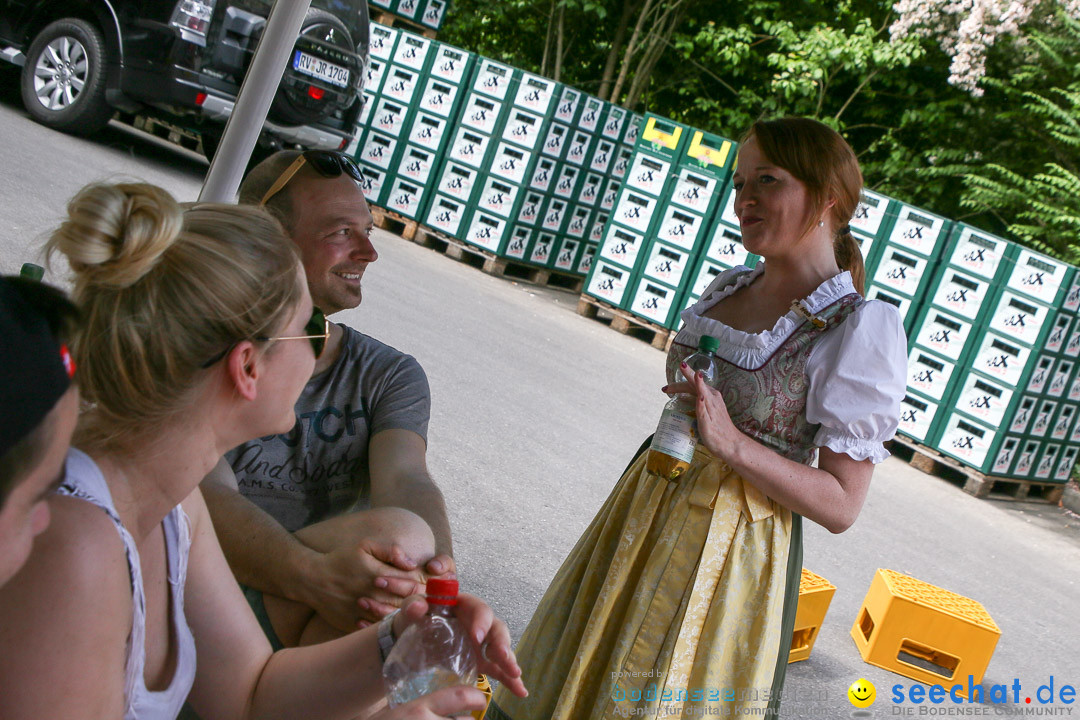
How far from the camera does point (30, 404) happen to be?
0.81m

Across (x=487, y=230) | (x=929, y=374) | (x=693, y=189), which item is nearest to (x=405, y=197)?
(x=487, y=230)

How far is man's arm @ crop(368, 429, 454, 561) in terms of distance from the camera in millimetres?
1918

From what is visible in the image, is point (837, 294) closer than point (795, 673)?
Yes

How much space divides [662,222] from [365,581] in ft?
27.7

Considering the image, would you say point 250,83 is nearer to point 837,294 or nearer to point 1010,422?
point 837,294

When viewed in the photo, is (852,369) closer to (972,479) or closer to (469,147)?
(972,479)

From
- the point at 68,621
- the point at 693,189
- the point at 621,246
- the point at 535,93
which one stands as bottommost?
the point at 68,621

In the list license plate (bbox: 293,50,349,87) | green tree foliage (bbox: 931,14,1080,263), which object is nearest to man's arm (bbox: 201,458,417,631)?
license plate (bbox: 293,50,349,87)

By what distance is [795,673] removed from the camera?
4.09 m

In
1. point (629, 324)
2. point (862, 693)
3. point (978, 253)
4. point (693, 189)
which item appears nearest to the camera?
point (862, 693)

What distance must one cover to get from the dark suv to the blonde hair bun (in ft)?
22.2

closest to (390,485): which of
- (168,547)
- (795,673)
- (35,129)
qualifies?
(168,547)

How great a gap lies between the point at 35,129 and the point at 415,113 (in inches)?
163

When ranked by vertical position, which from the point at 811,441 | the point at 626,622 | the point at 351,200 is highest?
the point at 351,200
